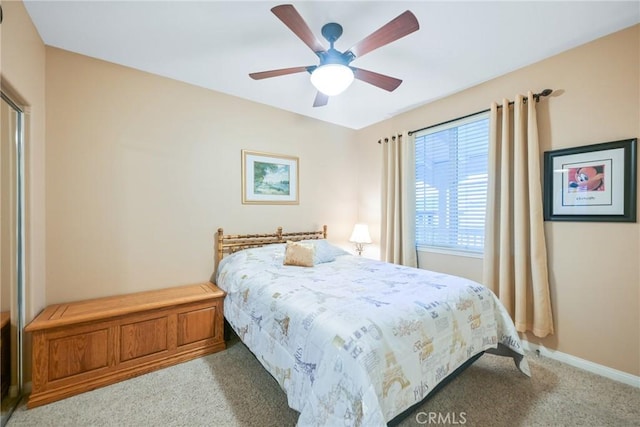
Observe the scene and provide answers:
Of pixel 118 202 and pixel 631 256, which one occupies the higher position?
pixel 118 202

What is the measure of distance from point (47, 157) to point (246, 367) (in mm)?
2485

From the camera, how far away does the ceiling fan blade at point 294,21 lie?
1.43 metres

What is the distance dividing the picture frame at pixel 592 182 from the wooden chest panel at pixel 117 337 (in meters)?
3.34

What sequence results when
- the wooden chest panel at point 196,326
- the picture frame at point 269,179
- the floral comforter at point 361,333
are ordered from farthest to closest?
1. the picture frame at point 269,179
2. the wooden chest panel at point 196,326
3. the floral comforter at point 361,333

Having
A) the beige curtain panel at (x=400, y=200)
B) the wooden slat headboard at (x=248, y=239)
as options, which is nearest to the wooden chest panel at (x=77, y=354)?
the wooden slat headboard at (x=248, y=239)

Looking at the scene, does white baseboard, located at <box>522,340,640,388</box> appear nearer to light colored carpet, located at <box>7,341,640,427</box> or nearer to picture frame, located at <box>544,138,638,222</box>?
light colored carpet, located at <box>7,341,640,427</box>

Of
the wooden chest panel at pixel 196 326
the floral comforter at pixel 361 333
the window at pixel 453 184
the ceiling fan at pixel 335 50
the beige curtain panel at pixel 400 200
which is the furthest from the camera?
the beige curtain panel at pixel 400 200

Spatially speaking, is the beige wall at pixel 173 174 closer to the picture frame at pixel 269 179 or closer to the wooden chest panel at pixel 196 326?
the picture frame at pixel 269 179

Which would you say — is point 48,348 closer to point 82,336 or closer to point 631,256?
point 82,336

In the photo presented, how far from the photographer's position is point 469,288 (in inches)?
79.2

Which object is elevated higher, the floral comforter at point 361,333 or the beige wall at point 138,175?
the beige wall at point 138,175

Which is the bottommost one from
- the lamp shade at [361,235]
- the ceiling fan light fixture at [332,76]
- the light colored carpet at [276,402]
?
the light colored carpet at [276,402]

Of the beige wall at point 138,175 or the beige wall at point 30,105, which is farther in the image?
the beige wall at point 138,175

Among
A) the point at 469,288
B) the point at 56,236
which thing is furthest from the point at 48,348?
the point at 469,288
